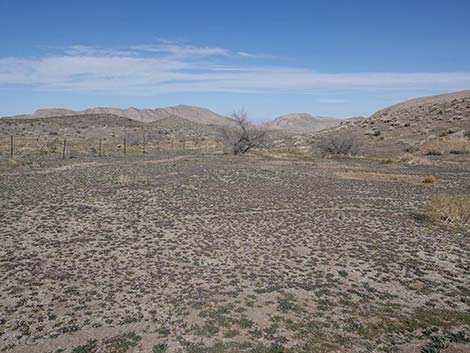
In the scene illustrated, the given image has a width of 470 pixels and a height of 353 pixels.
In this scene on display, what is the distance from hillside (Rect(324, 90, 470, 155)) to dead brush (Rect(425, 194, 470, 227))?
2992 centimetres

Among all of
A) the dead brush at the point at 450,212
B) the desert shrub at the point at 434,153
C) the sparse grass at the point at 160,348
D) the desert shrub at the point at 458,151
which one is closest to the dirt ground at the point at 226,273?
the sparse grass at the point at 160,348

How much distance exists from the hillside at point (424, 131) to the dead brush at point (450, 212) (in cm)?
2992

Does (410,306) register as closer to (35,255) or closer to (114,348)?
(114,348)

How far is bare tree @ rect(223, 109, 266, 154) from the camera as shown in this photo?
45875mm

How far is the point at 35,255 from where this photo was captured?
10828 millimetres

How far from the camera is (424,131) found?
191 feet

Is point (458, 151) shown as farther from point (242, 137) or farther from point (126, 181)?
point (126, 181)

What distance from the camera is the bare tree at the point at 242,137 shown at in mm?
45875

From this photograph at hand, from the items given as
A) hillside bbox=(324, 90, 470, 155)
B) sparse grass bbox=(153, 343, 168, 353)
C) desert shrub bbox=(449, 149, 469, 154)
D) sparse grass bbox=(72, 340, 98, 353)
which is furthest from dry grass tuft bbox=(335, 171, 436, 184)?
sparse grass bbox=(72, 340, 98, 353)

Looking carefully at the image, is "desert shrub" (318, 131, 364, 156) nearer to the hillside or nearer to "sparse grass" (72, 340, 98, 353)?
the hillside

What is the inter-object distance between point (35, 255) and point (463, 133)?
52778 millimetres

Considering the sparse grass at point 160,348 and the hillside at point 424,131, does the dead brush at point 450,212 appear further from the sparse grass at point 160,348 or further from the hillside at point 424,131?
the hillside at point 424,131

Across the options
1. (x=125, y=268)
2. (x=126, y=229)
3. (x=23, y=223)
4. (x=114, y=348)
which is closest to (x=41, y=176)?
(x=23, y=223)

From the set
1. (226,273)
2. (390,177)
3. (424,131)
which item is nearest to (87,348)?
(226,273)
